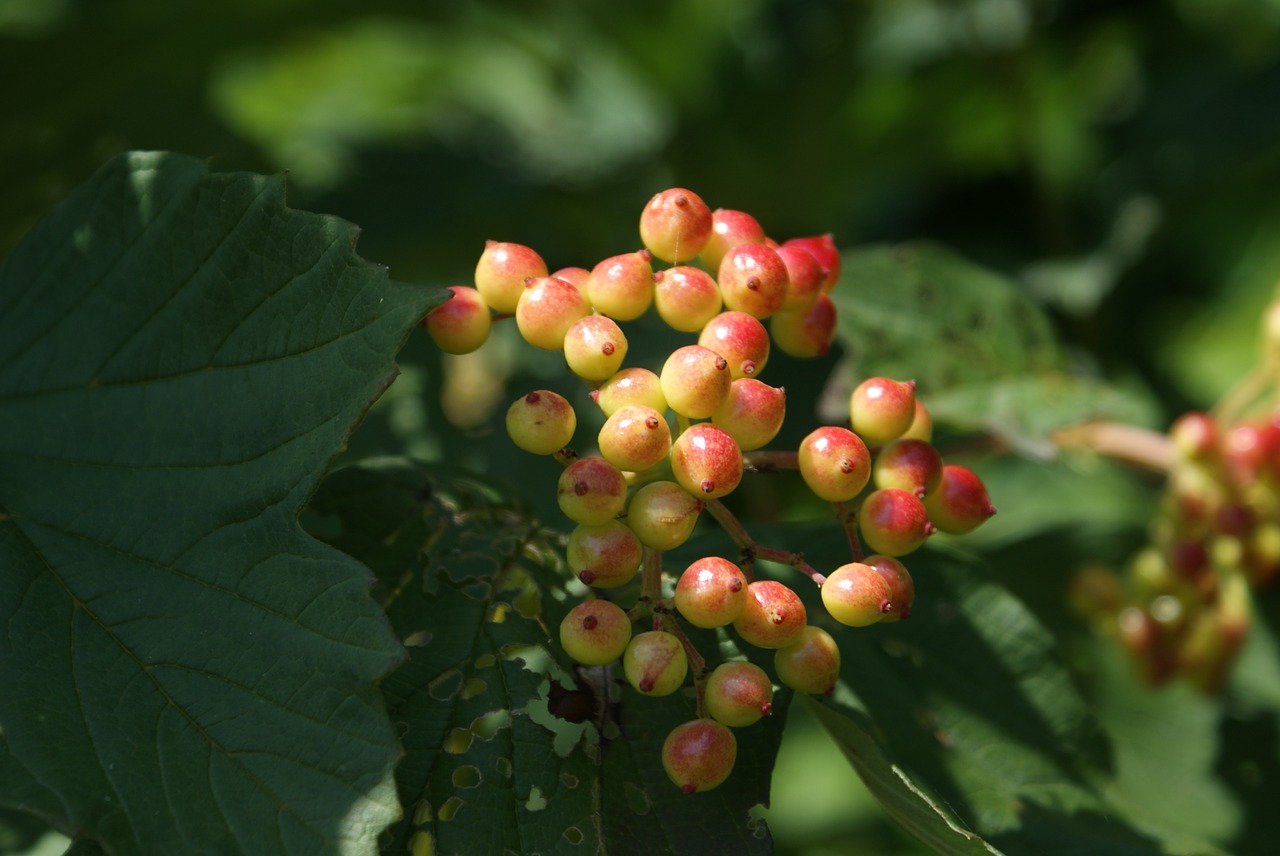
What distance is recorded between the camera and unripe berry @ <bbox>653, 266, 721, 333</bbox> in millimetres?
1632

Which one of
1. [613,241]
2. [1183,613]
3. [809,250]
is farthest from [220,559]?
[613,241]

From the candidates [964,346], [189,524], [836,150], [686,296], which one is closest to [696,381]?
[686,296]

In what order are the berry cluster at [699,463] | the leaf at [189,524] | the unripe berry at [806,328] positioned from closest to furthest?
the leaf at [189,524]
the berry cluster at [699,463]
the unripe berry at [806,328]

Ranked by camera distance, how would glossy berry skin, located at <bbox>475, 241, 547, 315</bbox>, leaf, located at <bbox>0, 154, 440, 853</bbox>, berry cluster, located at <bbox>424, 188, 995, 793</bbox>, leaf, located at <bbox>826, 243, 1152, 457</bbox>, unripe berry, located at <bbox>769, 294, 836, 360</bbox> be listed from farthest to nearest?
1. leaf, located at <bbox>826, 243, 1152, 457</bbox>
2. unripe berry, located at <bbox>769, 294, 836, 360</bbox>
3. glossy berry skin, located at <bbox>475, 241, 547, 315</bbox>
4. berry cluster, located at <bbox>424, 188, 995, 793</bbox>
5. leaf, located at <bbox>0, 154, 440, 853</bbox>

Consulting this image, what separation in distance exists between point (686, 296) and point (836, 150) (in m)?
2.53

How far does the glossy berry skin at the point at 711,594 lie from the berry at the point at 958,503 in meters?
0.36

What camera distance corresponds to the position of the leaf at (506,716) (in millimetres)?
1465

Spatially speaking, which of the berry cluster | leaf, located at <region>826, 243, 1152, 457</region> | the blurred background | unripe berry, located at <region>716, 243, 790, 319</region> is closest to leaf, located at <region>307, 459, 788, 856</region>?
the berry cluster

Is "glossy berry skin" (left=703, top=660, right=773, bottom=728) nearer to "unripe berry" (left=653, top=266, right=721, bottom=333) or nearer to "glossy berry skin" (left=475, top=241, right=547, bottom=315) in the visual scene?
"unripe berry" (left=653, top=266, right=721, bottom=333)

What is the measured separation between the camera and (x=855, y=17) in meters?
3.74

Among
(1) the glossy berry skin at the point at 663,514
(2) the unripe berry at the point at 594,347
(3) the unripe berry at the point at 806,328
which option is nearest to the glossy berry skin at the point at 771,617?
(1) the glossy berry skin at the point at 663,514

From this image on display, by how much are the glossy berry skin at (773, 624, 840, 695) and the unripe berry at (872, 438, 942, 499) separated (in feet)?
0.84

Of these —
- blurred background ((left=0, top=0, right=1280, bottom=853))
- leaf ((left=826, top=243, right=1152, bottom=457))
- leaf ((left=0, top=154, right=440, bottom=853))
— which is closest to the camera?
leaf ((left=0, top=154, right=440, bottom=853))

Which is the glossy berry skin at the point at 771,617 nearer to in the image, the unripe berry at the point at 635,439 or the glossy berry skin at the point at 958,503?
the unripe berry at the point at 635,439
